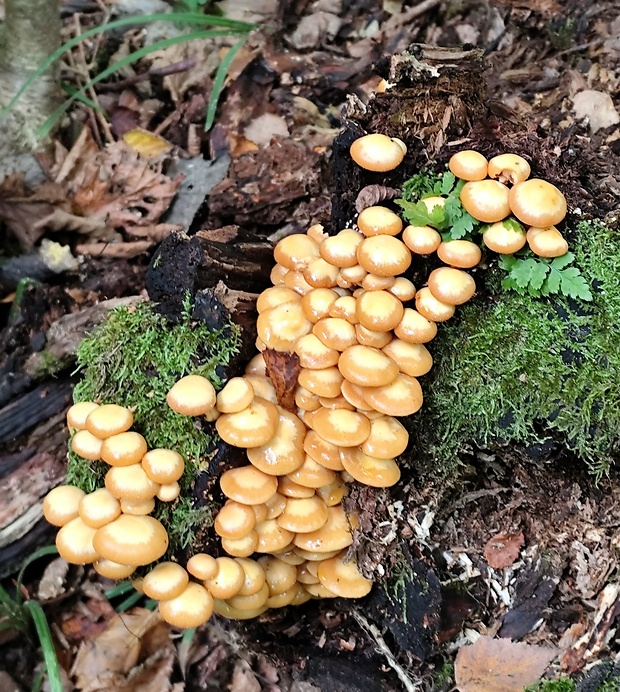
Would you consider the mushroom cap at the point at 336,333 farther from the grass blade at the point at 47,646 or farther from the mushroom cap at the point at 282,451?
the grass blade at the point at 47,646

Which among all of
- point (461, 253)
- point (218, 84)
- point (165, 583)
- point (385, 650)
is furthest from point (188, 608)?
point (218, 84)

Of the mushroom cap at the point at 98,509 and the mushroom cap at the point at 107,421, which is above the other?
the mushroom cap at the point at 107,421

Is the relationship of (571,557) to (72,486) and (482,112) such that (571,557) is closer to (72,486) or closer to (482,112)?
(482,112)

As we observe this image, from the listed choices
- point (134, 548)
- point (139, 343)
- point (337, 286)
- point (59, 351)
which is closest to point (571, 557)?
point (337, 286)

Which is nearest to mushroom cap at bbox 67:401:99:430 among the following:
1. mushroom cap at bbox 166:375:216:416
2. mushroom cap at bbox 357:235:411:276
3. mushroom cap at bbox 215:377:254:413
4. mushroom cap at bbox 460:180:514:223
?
mushroom cap at bbox 166:375:216:416

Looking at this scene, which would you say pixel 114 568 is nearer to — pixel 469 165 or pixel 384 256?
pixel 384 256

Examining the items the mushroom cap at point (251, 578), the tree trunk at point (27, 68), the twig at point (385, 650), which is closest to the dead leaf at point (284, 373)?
the mushroom cap at point (251, 578)
